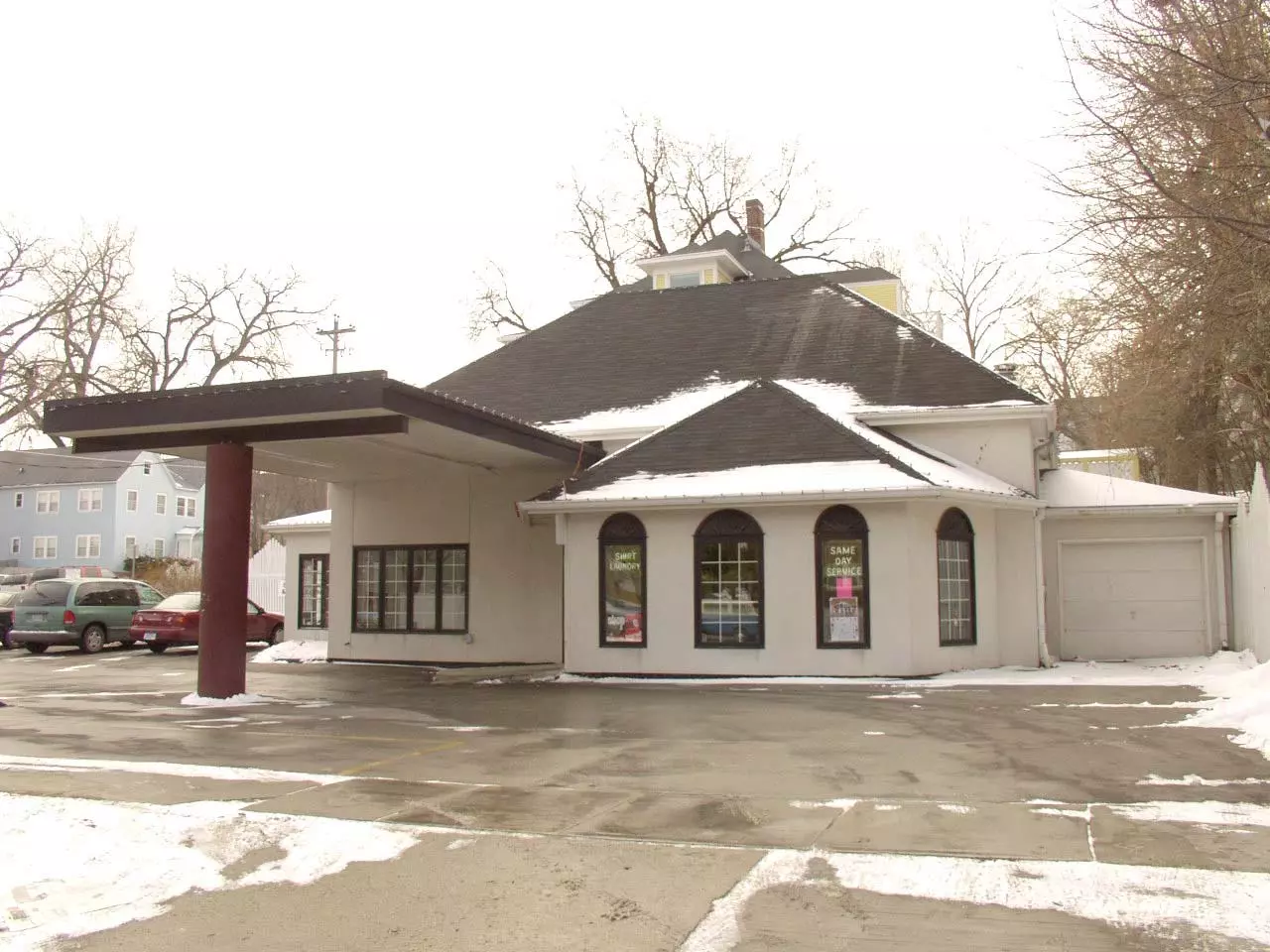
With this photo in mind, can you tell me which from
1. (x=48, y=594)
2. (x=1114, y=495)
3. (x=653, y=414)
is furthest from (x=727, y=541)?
(x=48, y=594)

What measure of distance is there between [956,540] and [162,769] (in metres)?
12.1

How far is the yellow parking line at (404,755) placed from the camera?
9203 mm

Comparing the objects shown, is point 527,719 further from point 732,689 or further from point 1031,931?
point 1031,931

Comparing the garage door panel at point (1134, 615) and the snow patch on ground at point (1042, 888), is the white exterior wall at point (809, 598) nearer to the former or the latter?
the garage door panel at point (1134, 615)

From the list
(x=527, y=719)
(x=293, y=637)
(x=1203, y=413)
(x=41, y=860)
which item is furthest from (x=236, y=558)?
(x=1203, y=413)

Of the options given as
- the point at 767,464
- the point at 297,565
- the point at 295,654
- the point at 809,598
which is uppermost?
the point at 767,464

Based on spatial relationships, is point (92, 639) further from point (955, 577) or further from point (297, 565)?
point (955, 577)

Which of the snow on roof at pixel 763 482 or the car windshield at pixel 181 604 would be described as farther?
the car windshield at pixel 181 604

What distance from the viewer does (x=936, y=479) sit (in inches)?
640

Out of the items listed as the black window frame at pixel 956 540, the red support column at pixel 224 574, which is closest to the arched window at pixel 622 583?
the black window frame at pixel 956 540

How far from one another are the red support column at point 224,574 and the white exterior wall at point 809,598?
511cm

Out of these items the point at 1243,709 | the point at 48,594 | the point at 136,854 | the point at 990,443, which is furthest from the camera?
the point at 48,594

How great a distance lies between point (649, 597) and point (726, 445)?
2.75 metres

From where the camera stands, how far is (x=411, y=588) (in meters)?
21.5
